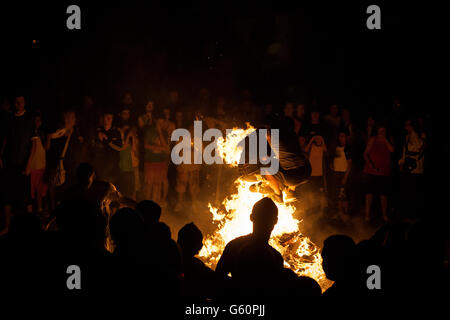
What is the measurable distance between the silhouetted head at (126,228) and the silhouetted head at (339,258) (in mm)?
1444

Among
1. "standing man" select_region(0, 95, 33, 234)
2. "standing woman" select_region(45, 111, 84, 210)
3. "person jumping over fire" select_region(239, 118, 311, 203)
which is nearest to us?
"person jumping over fire" select_region(239, 118, 311, 203)

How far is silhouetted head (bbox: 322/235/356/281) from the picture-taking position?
2.87 m

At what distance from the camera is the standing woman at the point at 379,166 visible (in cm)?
851

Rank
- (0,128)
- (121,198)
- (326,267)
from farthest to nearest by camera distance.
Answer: (0,128) < (121,198) < (326,267)

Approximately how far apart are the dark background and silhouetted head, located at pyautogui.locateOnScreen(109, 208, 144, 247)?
9.23 meters

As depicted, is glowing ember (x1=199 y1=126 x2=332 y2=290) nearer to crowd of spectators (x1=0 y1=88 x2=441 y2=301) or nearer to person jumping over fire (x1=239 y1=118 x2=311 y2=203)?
person jumping over fire (x1=239 y1=118 x2=311 y2=203)

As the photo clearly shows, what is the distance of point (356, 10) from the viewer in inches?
502

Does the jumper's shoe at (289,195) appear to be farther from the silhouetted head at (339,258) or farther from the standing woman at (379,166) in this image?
the standing woman at (379,166)

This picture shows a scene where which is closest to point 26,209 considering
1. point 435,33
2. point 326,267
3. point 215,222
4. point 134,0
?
point 215,222

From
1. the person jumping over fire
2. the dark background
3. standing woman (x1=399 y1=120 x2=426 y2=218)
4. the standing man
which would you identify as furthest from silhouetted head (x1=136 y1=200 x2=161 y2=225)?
the dark background

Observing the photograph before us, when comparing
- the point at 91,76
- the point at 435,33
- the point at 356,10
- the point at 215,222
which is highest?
the point at 356,10

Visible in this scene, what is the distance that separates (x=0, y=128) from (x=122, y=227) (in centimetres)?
566

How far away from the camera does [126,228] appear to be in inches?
122
